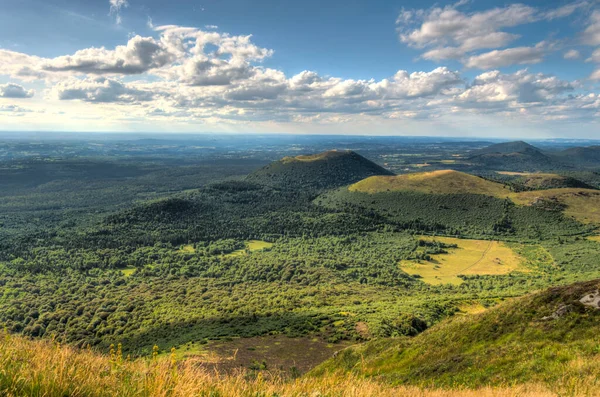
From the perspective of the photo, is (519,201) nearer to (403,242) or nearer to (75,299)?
(403,242)

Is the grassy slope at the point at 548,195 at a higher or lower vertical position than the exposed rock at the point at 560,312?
lower

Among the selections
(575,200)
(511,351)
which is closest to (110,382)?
(511,351)

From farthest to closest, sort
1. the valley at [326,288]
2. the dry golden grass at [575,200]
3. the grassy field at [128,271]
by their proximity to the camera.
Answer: the dry golden grass at [575,200] → the grassy field at [128,271] → the valley at [326,288]

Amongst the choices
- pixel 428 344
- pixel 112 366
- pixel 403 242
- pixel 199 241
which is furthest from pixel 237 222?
pixel 112 366

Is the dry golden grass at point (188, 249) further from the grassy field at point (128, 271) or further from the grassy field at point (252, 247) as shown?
the grassy field at point (128, 271)

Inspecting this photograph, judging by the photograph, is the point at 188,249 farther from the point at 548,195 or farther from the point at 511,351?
the point at 548,195

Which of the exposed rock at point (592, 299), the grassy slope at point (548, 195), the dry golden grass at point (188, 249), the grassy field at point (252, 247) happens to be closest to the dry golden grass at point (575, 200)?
the grassy slope at point (548, 195)

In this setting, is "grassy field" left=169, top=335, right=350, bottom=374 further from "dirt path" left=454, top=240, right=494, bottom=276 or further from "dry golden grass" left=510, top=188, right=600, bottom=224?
"dry golden grass" left=510, top=188, right=600, bottom=224
